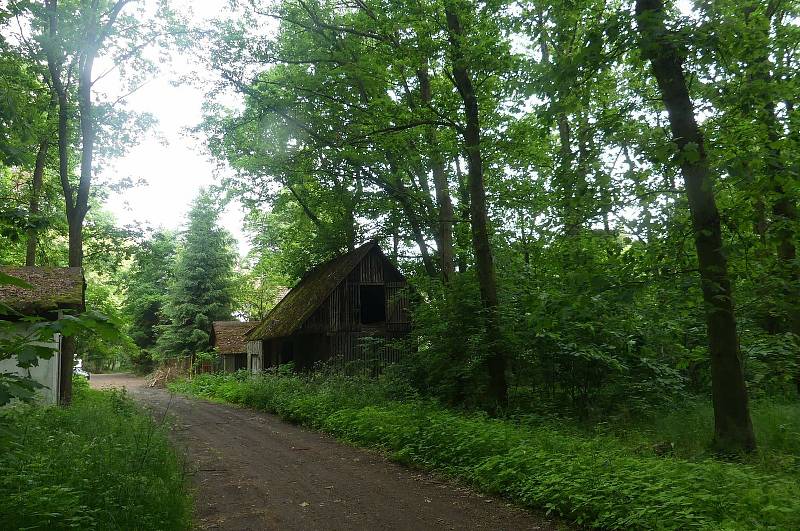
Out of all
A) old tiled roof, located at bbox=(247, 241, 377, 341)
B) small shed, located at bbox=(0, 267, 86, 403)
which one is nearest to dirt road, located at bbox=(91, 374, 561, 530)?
small shed, located at bbox=(0, 267, 86, 403)

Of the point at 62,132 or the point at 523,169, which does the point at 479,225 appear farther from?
the point at 62,132

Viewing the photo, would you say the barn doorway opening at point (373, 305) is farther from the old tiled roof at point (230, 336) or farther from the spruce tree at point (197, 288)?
the spruce tree at point (197, 288)

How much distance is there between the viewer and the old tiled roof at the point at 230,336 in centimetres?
3553

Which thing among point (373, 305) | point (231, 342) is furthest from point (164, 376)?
point (373, 305)

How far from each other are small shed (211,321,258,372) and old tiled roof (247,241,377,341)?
6.55 m

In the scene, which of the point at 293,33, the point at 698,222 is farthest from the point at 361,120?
the point at 698,222

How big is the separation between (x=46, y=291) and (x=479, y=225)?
11.5 meters

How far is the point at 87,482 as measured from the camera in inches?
241

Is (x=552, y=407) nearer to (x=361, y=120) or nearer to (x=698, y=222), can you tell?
(x=698, y=222)

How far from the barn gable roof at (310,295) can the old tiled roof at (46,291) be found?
9.08 meters

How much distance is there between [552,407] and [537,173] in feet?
33.5

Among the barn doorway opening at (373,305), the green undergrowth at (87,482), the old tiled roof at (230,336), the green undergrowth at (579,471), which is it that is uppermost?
the barn doorway opening at (373,305)

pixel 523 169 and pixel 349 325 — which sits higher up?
pixel 523 169

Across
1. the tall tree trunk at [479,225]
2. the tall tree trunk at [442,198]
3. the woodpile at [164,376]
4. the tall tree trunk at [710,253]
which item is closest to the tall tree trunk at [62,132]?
the tall tree trunk at [442,198]
